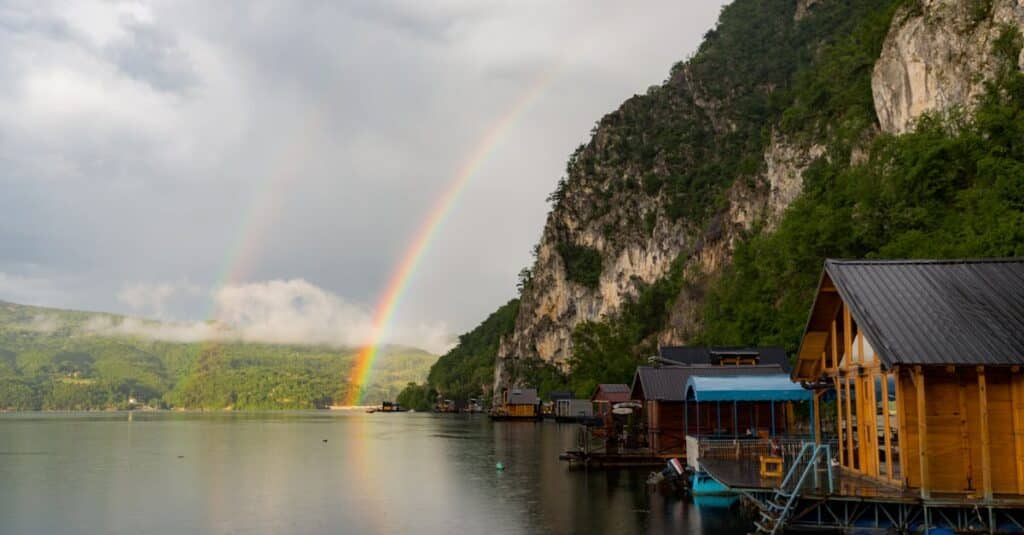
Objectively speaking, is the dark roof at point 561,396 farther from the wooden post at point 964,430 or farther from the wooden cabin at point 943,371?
the wooden post at point 964,430

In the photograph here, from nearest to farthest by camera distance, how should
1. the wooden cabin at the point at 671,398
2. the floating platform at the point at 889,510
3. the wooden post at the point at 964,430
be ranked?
the floating platform at the point at 889,510 < the wooden post at the point at 964,430 < the wooden cabin at the point at 671,398

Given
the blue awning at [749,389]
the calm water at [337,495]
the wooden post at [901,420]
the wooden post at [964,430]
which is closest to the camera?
the wooden post at [964,430]

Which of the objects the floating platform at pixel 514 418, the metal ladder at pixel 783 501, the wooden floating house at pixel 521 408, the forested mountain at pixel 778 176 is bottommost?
the floating platform at pixel 514 418

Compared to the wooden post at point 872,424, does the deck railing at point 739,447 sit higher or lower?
lower

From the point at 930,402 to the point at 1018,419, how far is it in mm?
2082

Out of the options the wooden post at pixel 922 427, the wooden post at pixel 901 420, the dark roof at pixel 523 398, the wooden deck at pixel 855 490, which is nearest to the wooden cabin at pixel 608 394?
the dark roof at pixel 523 398

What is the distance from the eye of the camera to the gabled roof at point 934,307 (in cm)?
2112

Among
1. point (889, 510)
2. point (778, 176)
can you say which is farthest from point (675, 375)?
point (778, 176)

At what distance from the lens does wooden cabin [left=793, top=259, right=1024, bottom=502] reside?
21000mm

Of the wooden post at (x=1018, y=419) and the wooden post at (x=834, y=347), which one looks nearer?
the wooden post at (x=1018, y=419)

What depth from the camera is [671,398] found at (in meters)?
49.1

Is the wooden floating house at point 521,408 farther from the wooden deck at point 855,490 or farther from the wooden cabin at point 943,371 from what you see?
the wooden cabin at point 943,371

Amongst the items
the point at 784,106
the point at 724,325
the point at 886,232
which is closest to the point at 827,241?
the point at 886,232

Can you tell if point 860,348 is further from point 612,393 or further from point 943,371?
point 612,393
